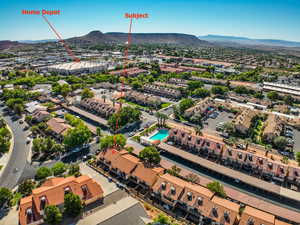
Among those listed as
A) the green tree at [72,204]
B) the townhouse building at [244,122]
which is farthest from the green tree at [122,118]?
the townhouse building at [244,122]

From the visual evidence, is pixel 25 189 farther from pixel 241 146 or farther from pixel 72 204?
pixel 241 146

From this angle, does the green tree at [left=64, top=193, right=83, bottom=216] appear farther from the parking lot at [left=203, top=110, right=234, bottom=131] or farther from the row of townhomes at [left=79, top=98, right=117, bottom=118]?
the parking lot at [left=203, top=110, right=234, bottom=131]

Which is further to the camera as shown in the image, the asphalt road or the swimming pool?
the swimming pool

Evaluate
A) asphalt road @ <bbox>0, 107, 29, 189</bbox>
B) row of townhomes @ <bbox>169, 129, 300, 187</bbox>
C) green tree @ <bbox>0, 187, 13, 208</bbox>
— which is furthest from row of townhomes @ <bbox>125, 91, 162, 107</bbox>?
green tree @ <bbox>0, 187, 13, 208</bbox>

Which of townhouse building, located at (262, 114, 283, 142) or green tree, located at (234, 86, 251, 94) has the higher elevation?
green tree, located at (234, 86, 251, 94)

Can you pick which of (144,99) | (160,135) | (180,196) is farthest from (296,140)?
(144,99)

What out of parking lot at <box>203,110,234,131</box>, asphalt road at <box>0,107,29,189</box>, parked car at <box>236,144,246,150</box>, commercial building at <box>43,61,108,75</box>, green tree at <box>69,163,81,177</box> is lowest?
asphalt road at <box>0,107,29,189</box>
